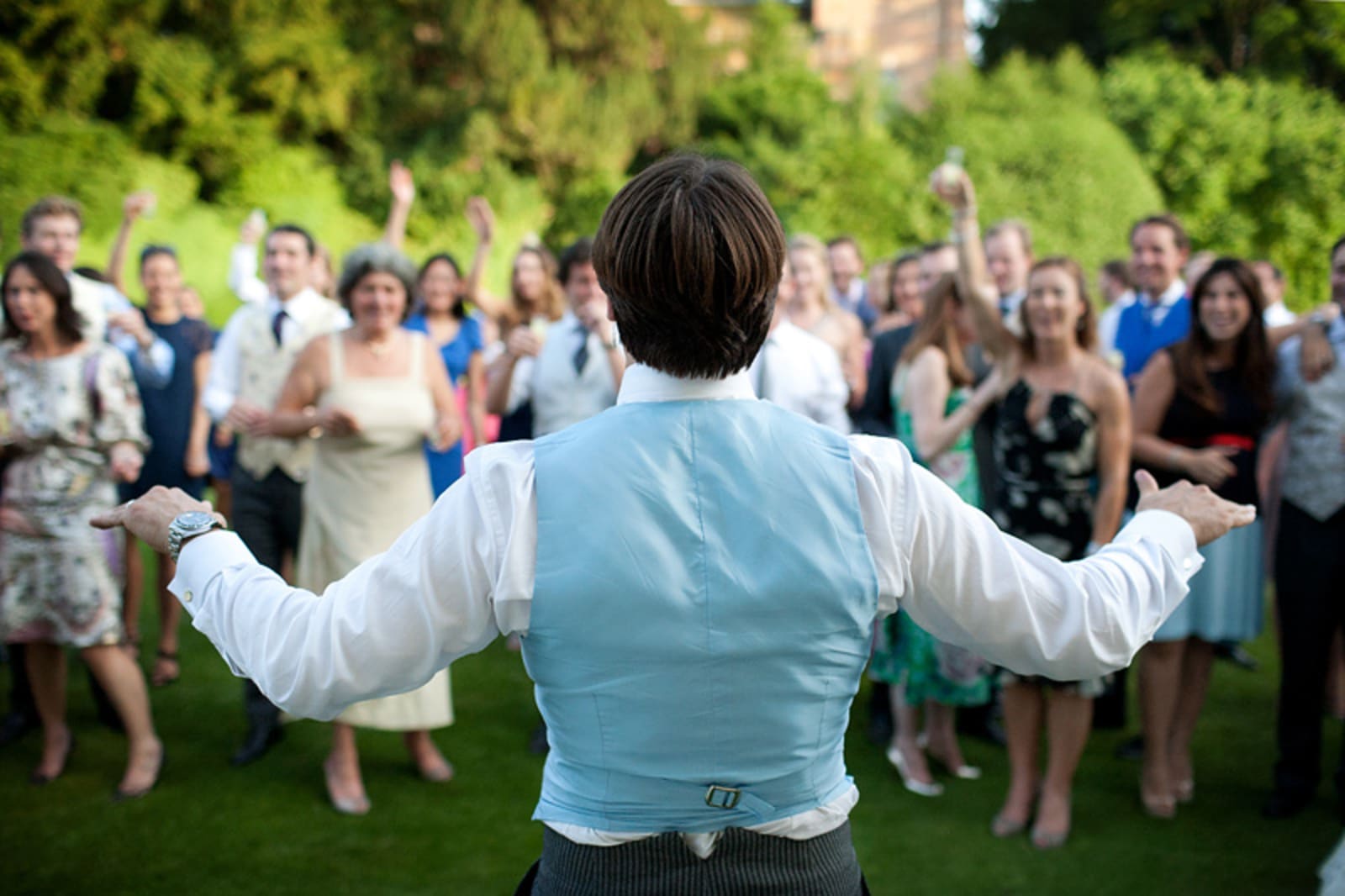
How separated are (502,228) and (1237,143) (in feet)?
48.3

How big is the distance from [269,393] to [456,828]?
195 cm

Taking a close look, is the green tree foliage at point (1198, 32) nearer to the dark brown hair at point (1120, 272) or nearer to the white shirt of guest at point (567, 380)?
the dark brown hair at point (1120, 272)

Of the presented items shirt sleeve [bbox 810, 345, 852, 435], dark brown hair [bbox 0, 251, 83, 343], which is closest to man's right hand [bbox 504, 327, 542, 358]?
shirt sleeve [bbox 810, 345, 852, 435]

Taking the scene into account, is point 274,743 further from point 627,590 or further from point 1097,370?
point 627,590

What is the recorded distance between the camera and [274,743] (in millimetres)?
4848

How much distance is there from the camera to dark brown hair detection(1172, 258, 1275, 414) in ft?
13.6

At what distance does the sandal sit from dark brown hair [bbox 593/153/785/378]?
4815 mm

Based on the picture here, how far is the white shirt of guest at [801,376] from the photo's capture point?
15.7 ft

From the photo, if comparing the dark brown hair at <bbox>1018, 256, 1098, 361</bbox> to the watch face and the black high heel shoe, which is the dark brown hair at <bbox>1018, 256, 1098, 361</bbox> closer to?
the watch face

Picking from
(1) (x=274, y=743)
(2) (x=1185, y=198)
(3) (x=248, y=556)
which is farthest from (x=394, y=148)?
(3) (x=248, y=556)

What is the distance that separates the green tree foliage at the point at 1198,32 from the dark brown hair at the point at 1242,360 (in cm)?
1876

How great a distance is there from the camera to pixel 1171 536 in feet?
5.57

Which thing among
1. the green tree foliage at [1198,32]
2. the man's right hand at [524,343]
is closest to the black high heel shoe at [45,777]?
the man's right hand at [524,343]

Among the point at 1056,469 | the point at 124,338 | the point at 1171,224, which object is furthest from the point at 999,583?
the point at 124,338
